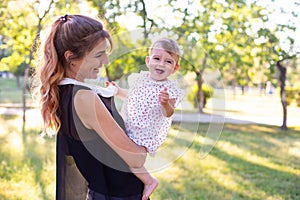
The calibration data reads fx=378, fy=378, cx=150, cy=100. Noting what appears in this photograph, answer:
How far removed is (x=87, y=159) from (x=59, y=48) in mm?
314

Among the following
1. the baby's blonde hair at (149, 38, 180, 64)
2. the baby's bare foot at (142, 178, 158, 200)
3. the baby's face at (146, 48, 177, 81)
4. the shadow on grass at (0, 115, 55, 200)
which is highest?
the baby's blonde hair at (149, 38, 180, 64)

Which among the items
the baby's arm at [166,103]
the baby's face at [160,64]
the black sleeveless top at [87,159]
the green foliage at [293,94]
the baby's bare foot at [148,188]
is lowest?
the green foliage at [293,94]

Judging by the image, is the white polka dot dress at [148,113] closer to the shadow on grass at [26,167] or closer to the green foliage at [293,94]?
the shadow on grass at [26,167]

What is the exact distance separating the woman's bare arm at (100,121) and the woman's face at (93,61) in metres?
→ 0.08

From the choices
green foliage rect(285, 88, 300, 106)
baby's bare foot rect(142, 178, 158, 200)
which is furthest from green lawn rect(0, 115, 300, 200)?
green foliage rect(285, 88, 300, 106)

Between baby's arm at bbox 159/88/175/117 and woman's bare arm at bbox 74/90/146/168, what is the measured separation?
125 mm

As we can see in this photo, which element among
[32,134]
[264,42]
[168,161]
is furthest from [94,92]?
[264,42]

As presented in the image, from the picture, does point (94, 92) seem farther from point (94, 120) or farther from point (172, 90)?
point (172, 90)

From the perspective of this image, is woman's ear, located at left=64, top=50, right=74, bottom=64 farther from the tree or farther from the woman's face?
the tree

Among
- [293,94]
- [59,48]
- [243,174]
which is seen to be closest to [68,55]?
[59,48]

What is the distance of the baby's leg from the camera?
1.05 meters

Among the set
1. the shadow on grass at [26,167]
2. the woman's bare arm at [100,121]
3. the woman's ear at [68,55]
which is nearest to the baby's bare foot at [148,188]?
the woman's bare arm at [100,121]

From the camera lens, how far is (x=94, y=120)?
0.95m

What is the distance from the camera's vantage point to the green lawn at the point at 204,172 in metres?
3.35
